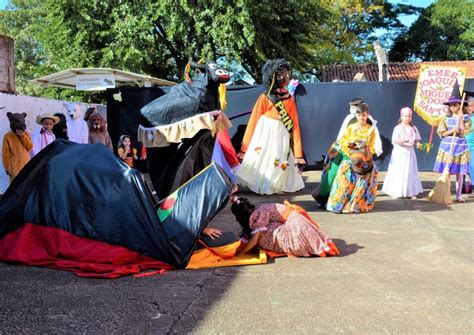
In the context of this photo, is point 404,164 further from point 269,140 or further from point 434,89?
point 434,89

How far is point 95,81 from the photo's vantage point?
12445mm

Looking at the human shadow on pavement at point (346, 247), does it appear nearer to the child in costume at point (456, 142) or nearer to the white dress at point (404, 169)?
the white dress at point (404, 169)

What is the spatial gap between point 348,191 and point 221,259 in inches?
112

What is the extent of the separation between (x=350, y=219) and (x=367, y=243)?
1.23 metres

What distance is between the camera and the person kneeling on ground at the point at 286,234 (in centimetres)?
414

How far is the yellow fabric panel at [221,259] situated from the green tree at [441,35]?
3118 cm

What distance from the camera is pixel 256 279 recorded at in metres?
3.57

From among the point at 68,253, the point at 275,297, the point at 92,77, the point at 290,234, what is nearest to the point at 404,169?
the point at 290,234

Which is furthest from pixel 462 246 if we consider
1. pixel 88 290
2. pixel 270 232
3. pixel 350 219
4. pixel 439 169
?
pixel 88 290

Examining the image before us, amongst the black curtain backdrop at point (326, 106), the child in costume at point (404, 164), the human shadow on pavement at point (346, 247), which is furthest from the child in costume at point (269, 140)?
the human shadow on pavement at point (346, 247)

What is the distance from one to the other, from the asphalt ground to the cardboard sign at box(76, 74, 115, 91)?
9.21 metres

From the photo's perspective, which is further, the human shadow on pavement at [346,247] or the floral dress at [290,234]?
the human shadow on pavement at [346,247]

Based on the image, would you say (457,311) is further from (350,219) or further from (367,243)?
(350,219)

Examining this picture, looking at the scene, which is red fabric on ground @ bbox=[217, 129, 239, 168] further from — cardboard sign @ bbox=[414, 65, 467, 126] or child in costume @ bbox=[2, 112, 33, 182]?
cardboard sign @ bbox=[414, 65, 467, 126]
